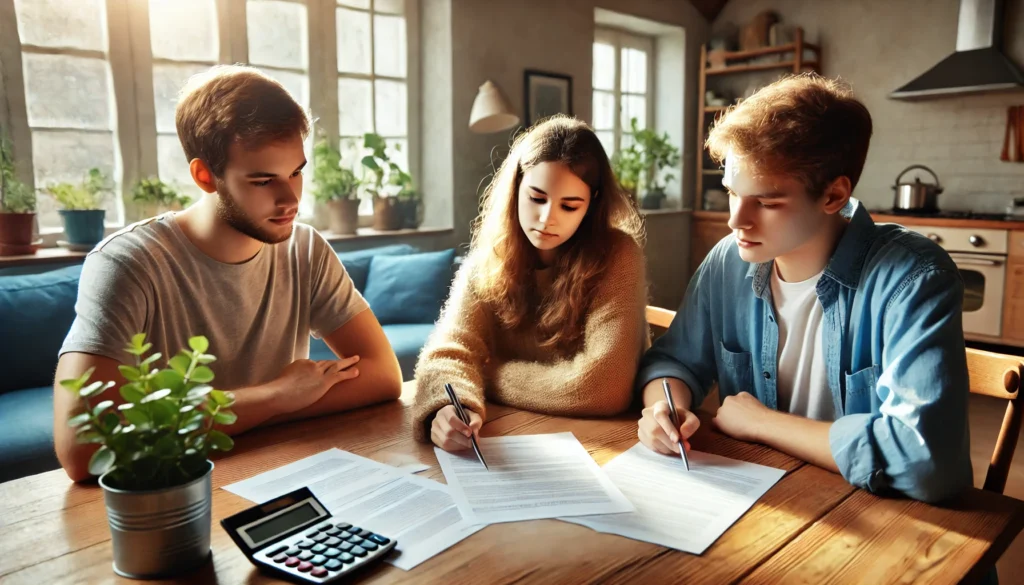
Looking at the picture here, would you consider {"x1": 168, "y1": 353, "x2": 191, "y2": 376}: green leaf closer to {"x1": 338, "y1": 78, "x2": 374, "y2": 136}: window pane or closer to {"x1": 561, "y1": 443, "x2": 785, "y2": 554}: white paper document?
{"x1": 561, "y1": 443, "x2": 785, "y2": 554}: white paper document

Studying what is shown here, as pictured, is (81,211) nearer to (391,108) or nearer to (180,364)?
(391,108)

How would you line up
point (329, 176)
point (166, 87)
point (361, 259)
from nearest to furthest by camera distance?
point (166, 87)
point (361, 259)
point (329, 176)

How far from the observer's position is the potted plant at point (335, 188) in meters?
3.48

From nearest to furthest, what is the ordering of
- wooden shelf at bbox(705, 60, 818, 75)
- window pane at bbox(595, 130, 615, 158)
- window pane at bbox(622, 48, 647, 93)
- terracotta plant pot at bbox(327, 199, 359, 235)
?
terracotta plant pot at bbox(327, 199, 359, 235) → wooden shelf at bbox(705, 60, 818, 75) → window pane at bbox(595, 130, 615, 158) → window pane at bbox(622, 48, 647, 93)

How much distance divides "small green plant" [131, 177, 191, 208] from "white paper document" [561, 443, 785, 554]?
254 centimetres

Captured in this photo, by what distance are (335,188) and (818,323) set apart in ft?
8.77

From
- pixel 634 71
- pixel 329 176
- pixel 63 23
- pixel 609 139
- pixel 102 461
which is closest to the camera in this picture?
pixel 102 461

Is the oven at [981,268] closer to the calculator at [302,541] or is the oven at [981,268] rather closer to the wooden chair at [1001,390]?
the wooden chair at [1001,390]

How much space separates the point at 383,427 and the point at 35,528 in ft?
1.65

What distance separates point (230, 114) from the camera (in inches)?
48.1

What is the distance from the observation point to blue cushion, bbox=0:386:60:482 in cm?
191

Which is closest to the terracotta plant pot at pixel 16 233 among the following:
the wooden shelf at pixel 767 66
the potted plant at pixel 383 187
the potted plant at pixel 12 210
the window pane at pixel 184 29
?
the potted plant at pixel 12 210

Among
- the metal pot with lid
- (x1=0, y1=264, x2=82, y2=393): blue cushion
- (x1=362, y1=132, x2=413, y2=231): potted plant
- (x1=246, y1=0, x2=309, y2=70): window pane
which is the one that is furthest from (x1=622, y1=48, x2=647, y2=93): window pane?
(x1=0, y1=264, x2=82, y2=393): blue cushion

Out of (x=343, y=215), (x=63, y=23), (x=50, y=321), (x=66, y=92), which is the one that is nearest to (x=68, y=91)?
(x=66, y=92)
